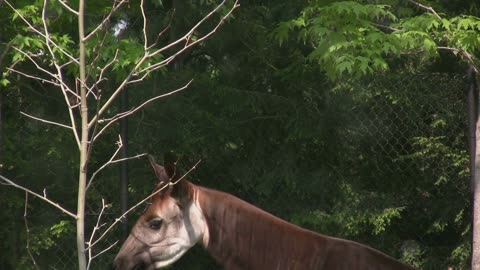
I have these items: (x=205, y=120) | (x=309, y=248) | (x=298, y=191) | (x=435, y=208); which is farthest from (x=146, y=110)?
(x=309, y=248)

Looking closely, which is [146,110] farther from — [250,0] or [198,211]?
[198,211]

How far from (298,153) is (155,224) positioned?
2565 millimetres

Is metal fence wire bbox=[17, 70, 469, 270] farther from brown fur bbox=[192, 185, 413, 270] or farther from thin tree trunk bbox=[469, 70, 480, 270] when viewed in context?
brown fur bbox=[192, 185, 413, 270]

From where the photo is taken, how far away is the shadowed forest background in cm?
692

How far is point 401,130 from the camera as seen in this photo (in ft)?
22.9

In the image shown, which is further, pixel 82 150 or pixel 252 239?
pixel 252 239

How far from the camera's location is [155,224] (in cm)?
495

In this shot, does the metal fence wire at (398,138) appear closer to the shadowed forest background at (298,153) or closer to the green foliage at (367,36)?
the shadowed forest background at (298,153)

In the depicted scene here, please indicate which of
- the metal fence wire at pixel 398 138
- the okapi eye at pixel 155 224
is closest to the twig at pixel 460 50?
the metal fence wire at pixel 398 138

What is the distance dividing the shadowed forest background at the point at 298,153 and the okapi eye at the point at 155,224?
193cm

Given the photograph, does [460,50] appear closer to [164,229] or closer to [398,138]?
[398,138]

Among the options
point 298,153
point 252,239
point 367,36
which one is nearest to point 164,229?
point 252,239

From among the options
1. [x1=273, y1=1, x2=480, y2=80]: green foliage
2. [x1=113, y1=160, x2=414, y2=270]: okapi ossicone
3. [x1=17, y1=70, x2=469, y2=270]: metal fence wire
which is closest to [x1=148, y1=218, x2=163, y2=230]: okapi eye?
[x1=113, y1=160, x2=414, y2=270]: okapi ossicone

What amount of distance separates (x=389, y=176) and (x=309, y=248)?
2.52 m
